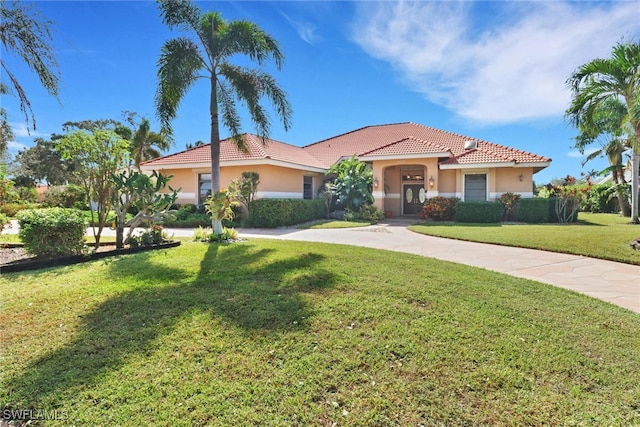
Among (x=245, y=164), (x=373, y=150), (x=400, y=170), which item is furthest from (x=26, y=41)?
(x=400, y=170)

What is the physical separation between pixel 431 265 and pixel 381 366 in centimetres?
449

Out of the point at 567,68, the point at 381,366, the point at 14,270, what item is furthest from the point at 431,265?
the point at 567,68

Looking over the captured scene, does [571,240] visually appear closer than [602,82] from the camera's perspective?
Yes

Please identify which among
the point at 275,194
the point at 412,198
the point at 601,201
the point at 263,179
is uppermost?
the point at 263,179

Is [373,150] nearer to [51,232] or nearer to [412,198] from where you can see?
[412,198]

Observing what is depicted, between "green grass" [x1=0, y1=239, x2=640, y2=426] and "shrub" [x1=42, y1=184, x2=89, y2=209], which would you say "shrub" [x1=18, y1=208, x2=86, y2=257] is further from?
"shrub" [x1=42, y1=184, x2=89, y2=209]

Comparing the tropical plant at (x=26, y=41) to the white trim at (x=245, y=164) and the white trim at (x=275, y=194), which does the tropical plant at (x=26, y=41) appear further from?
the white trim at (x=275, y=194)

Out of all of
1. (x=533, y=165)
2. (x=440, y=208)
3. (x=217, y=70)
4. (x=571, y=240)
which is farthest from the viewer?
(x=440, y=208)

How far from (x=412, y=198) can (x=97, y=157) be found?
748 inches

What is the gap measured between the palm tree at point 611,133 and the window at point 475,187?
212 inches

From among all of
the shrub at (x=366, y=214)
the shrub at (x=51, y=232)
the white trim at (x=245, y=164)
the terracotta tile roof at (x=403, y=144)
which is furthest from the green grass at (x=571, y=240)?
the shrub at (x=51, y=232)

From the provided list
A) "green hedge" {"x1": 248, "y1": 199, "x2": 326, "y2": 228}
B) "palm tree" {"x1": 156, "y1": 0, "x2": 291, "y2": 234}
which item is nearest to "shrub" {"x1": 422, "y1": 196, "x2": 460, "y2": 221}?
"green hedge" {"x1": 248, "y1": 199, "x2": 326, "y2": 228}

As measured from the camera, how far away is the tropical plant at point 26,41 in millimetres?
6500

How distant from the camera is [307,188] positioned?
78.8ft
